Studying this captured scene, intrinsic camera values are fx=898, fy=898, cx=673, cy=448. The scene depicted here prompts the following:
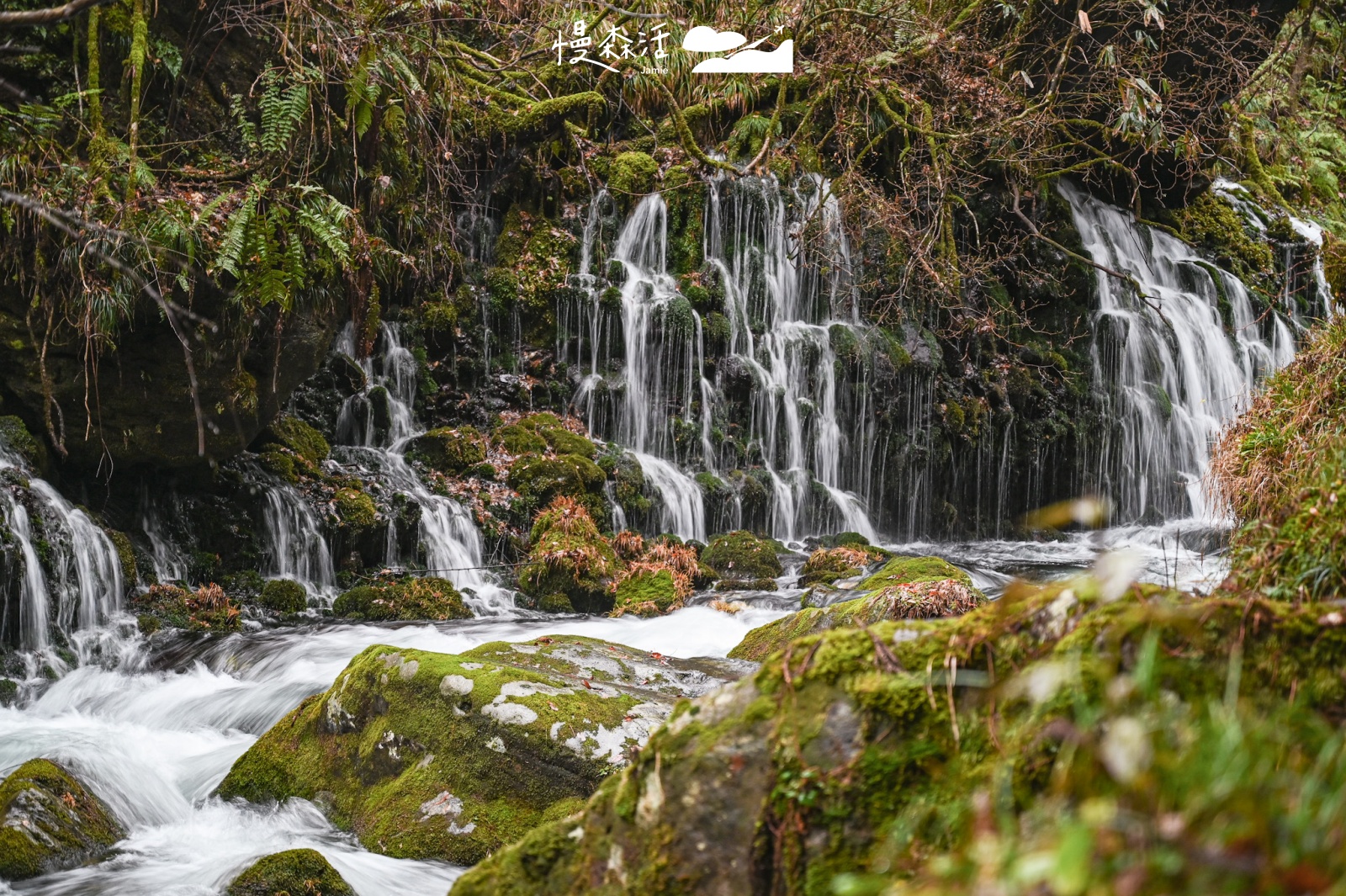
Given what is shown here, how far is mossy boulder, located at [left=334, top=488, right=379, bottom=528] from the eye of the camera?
10.3 metres

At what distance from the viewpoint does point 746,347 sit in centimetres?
1530

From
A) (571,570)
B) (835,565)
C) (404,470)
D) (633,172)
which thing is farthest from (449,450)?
(633,172)

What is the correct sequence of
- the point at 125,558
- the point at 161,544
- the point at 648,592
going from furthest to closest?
the point at 648,592
the point at 161,544
the point at 125,558

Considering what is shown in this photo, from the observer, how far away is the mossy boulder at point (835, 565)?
33.2 ft

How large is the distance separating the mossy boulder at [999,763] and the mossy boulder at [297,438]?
948 cm

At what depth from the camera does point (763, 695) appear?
2129 mm

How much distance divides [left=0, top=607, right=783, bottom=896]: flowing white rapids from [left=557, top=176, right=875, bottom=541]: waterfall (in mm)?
5317

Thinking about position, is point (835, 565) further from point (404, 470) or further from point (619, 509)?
point (404, 470)

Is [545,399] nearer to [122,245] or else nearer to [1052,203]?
[122,245]

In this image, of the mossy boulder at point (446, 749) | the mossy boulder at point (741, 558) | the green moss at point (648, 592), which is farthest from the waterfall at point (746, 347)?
the mossy boulder at point (446, 749)

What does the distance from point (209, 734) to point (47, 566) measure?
9.85ft

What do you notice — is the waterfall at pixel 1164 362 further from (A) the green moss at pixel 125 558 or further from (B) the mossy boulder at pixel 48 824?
(B) the mossy boulder at pixel 48 824

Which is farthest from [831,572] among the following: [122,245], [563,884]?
[563,884]

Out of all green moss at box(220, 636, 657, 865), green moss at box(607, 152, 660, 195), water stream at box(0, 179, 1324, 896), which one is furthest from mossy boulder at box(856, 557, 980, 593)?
green moss at box(607, 152, 660, 195)
